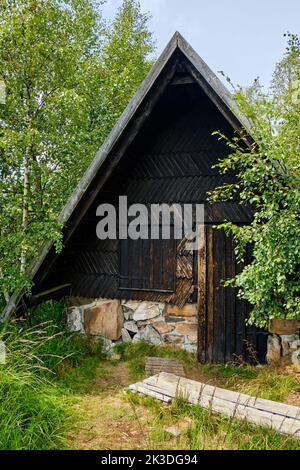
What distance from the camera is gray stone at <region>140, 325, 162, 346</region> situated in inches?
239

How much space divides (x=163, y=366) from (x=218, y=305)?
1.33 m

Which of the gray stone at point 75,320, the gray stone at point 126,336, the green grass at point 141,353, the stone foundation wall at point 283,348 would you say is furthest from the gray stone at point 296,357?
the gray stone at point 75,320

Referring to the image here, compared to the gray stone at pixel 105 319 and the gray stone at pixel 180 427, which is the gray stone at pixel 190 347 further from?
the gray stone at pixel 180 427

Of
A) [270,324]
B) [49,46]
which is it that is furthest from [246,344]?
[49,46]

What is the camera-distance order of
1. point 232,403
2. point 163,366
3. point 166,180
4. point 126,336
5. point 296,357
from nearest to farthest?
point 232,403, point 296,357, point 163,366, point 166,180, point 126,336

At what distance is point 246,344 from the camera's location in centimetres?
543

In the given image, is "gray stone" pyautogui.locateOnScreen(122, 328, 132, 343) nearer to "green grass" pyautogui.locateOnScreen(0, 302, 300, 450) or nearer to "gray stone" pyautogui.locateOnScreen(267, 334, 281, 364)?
"green grass" pyautogui.locateOnScreen(0, 302, 300, 450)

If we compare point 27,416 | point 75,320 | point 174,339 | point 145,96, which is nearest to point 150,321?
point 174,339

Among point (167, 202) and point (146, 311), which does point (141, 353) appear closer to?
point (146, 311)

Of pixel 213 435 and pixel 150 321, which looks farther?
pixel 150 321

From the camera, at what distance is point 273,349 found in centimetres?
523

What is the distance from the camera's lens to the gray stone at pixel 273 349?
519cm

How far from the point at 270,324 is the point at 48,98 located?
17.2 feet
